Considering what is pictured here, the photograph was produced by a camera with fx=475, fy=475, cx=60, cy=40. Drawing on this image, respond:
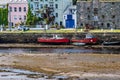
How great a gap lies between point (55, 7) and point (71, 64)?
49.5 m

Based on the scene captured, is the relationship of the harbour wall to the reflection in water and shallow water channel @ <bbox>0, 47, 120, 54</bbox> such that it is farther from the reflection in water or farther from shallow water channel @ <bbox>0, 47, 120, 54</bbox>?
the reflection in water

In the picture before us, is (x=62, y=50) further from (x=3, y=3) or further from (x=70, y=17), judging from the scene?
(x=3, y=3)

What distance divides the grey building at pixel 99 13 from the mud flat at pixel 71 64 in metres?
Result: 30.2

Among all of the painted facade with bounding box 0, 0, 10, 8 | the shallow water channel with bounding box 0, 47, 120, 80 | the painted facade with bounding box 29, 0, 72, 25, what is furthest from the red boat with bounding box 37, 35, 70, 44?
the painted facade with bounding box 0, 0, 10, 8

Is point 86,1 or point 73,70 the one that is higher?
point 86,1

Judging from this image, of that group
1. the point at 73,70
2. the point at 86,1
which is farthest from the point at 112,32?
the point at 73,70

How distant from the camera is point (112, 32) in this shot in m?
75.9

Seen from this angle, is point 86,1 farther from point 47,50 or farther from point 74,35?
point 47,50

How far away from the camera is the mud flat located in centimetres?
4522

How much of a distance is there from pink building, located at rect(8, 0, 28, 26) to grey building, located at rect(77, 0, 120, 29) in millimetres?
17227

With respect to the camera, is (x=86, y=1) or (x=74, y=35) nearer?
(x=74, y=35)

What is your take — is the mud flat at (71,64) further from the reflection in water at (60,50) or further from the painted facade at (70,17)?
the painted facade at (70,17)

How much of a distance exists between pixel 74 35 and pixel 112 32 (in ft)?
20.5

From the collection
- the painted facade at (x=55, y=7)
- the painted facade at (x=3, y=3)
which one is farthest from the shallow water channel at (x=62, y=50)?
the painted facade at (x=3, y=3)
